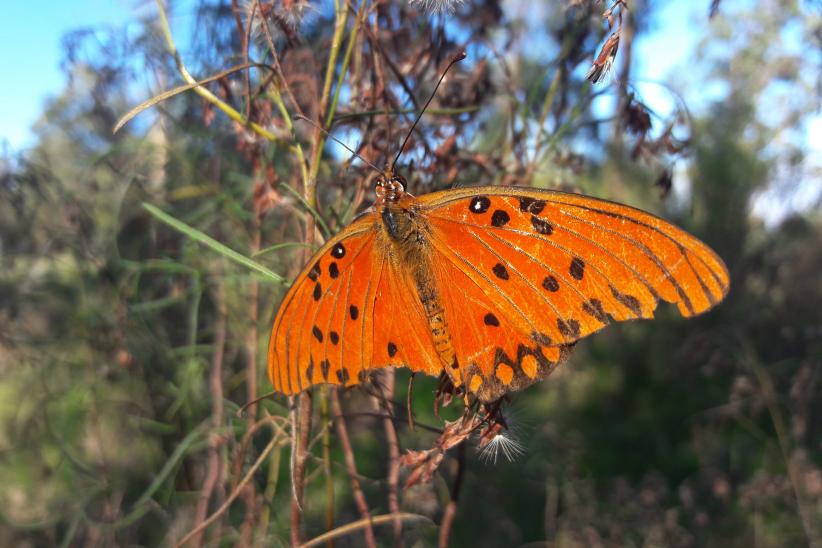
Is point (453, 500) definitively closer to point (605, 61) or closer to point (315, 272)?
point (315, 272)

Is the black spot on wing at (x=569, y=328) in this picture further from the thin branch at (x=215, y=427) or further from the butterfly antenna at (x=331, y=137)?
the thin branch at (x=215, y=427)

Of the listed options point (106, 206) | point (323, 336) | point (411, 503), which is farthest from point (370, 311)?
point (106, 206)

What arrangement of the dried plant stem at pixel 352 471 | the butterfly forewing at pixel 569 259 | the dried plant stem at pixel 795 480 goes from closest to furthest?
1. the butterfly forewing at pixel 569 259
2. the dried plant stem at pixel 352 471
3. the dried plant stem at pixel 795 480

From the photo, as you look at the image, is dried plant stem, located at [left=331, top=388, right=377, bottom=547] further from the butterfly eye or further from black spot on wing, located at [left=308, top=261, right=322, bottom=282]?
the butterfly eye

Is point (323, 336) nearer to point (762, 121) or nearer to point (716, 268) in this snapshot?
point (716, 268)

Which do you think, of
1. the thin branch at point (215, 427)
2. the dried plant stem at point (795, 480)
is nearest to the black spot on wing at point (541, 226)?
the thin branch at point (215, 427)
